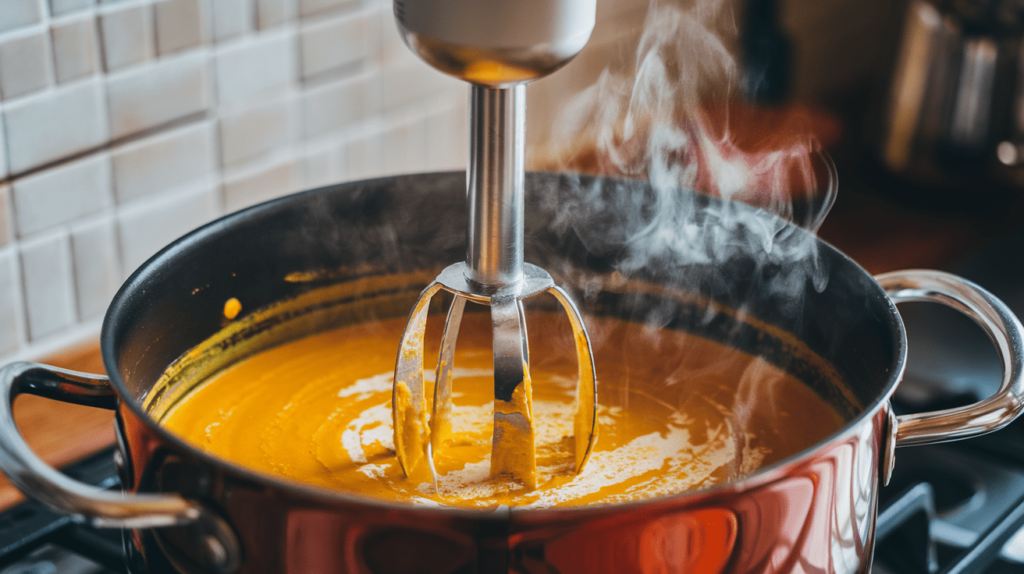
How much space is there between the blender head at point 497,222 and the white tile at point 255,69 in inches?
12.4

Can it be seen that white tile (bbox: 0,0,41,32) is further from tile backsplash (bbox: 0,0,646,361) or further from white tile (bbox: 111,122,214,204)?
white tile (bbox: 111,122,214,204)

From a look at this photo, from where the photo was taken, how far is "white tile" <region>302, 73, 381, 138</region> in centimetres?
89

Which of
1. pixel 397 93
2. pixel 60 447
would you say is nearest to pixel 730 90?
pixel 397 93

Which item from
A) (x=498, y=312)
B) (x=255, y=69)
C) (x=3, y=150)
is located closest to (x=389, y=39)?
(x=255, y=69)

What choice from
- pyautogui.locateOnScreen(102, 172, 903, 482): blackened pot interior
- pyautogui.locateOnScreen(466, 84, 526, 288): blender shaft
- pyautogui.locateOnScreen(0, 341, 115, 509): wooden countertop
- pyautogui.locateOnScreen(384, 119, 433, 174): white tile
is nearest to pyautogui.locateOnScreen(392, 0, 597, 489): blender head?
pyautogui.locateOnScreen(466, 84, 526, 288): blender shaft

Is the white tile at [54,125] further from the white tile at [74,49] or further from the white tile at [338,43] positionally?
the white tile at [338,43]

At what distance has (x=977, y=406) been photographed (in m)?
0.49

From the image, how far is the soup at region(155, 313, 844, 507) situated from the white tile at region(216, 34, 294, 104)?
0.23 meters

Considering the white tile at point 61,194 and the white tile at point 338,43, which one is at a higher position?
the white tile at point 338,43

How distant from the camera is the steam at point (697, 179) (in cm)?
69

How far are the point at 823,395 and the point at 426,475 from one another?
0.28m

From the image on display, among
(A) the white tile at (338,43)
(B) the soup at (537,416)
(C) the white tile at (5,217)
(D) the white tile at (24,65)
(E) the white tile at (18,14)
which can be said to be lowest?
(B) the soup at (537,416)

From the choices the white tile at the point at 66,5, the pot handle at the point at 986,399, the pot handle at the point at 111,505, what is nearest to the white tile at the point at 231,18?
the white tile at the point at 66,5

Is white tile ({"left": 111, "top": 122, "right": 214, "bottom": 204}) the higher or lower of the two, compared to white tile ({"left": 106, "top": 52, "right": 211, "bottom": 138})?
lower
